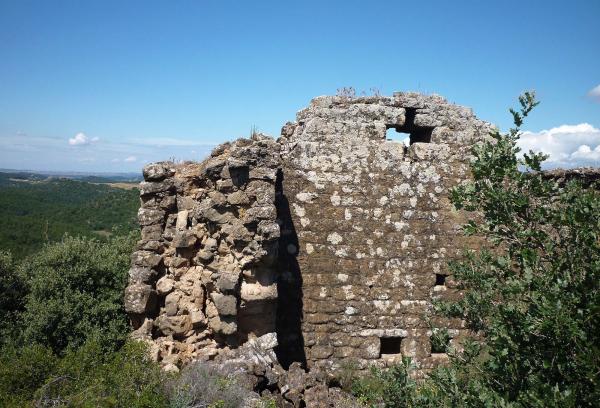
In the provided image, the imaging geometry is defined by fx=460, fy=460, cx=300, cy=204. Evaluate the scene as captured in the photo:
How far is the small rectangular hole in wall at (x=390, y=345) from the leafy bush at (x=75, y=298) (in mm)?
3797

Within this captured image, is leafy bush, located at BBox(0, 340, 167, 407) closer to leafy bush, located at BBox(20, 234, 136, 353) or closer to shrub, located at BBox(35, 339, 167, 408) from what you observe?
shrub, located at BBox(35, 339, 167, 408)

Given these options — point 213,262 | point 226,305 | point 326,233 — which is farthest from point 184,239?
point 326,233

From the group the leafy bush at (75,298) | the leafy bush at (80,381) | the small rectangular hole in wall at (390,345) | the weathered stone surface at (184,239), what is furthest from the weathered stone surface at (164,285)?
the small rectangular hole in wall at (390,345)

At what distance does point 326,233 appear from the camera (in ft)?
22.2

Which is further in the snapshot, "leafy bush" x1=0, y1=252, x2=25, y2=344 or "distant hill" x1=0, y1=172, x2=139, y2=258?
"distant hill" x1=0, y1=172, x2=139, y2=258

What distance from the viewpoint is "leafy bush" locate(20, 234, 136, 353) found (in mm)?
6590

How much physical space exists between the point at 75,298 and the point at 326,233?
3883mm

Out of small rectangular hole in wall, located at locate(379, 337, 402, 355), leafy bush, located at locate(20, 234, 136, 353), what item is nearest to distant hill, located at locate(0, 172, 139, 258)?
leafy bush, located at locate(20, 234, 136, 353)

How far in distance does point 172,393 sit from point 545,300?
3.47 metres

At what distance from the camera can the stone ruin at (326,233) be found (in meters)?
6.04

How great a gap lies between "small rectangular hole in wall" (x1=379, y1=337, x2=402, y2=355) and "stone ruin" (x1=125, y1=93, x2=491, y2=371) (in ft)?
0.06

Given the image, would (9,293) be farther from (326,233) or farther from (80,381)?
(326,233)

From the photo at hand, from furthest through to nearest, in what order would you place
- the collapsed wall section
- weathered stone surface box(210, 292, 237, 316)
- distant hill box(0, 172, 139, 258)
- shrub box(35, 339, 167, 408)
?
distant hill box(0, 172, 139, 258), the collapsed wall section, weathered stone surface box(210, 292, 237, 316), shrub box(35, 339, 167, 408)

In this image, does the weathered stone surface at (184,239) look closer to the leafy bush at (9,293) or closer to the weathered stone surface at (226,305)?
the weathered stone surface at (226,305)
